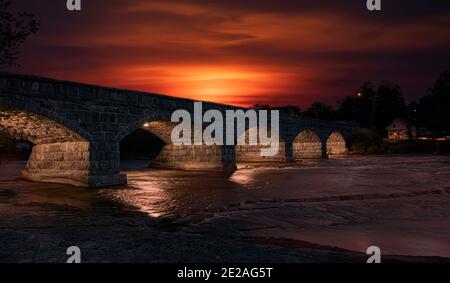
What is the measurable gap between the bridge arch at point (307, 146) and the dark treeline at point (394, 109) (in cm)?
3217

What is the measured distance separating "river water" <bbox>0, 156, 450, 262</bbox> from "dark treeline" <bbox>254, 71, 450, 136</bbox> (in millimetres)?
72723

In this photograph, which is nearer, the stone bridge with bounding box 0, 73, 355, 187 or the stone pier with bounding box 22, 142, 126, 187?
the stone bridge with bounding box 0, 73, 355, 187

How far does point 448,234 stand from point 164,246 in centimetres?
633

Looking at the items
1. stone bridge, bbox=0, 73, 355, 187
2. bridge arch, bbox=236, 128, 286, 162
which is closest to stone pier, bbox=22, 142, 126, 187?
stone bridge, bbox=0, 73, 355, 187

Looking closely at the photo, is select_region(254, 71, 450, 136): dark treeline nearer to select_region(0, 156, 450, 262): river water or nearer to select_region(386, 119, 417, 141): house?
select_region(386, 119, 417, 141): house

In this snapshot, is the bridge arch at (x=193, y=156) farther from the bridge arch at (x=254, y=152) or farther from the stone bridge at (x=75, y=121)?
the bridge arch at (x=254, y=152)

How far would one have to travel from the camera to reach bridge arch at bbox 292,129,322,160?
57269 mm

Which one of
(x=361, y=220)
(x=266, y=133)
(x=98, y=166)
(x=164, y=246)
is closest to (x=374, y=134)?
(x=266, y=133)

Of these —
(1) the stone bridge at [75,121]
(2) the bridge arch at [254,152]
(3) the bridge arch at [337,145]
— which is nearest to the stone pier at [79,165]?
(1) the stone bridge at [75,121]

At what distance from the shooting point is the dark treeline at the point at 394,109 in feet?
306

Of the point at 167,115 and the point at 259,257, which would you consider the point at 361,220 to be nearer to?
the point at 259,257

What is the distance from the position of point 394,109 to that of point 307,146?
7717 cm
